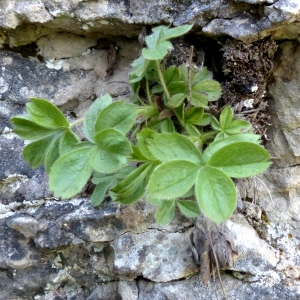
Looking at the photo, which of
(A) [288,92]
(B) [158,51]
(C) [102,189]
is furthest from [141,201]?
(A) [288,92]

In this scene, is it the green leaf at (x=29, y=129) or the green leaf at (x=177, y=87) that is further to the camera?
the green leaf at (x=177, y=87)

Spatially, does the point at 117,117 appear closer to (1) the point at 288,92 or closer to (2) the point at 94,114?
(2) the point at 94,114

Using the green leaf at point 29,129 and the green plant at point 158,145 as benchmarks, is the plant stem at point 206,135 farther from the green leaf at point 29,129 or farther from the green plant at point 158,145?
the green leaf at point 29,129

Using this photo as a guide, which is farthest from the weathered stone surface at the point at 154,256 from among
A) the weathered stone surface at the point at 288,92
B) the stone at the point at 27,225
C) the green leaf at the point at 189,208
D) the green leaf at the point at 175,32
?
the green leaf at the point at 175,32

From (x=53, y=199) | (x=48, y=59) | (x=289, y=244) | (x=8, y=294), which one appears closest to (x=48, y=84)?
(x=48, y=59)

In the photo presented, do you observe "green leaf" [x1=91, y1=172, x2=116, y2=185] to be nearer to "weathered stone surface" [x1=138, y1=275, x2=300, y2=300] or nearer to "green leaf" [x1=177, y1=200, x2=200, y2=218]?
"green leaf" [x1=177, y1=200, x2=200, y2=218]

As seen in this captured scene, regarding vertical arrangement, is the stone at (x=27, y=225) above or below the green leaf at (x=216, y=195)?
below

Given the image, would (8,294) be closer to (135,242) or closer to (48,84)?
(135,242)
